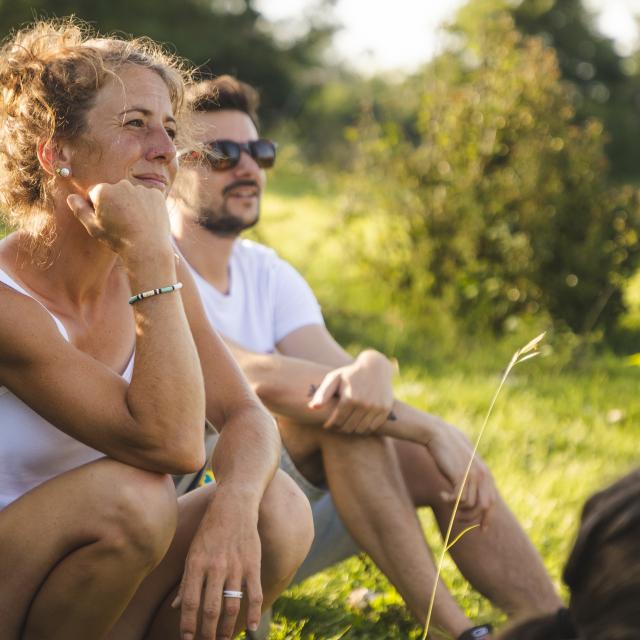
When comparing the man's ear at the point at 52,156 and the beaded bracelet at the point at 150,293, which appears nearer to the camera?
the beaded bracelet at the point at 150,293

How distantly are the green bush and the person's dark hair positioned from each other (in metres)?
6.07

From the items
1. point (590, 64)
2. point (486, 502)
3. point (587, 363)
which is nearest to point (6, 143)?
point (486, 502)

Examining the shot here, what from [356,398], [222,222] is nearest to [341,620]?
[356,398]

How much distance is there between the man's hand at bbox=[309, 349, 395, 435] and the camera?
3074 mm

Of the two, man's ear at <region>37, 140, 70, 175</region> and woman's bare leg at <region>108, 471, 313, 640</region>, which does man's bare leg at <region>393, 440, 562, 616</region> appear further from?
man's ear at <region>37, 140, 70, 175</region>

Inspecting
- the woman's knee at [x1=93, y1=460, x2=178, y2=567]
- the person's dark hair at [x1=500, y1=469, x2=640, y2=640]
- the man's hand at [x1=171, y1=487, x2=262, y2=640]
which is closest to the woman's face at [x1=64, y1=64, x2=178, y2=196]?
the woman's knee at [x1=93, y1=460, x2=178, y2=567]

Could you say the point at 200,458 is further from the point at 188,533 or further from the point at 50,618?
the point at 50,618

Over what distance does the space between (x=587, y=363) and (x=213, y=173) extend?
393 centimetres

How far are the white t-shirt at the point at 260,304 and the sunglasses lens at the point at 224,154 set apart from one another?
36cm

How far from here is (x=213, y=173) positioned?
3943mm

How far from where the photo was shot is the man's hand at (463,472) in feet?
10.3

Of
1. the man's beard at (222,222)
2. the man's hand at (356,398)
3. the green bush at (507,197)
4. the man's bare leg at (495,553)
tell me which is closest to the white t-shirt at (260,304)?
the man's beard at (222,222)

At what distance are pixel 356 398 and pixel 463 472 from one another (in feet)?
1.41

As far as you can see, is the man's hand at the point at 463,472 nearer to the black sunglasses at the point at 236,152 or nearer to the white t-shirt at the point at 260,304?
the white t-shirt at the point at 260,304
